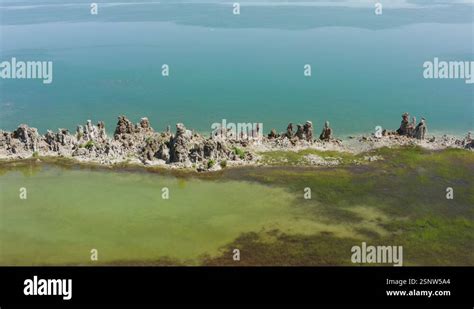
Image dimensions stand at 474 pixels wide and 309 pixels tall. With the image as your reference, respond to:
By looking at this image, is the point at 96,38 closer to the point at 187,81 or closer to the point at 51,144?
the point at 187,81

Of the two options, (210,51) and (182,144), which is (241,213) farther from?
(210,51)

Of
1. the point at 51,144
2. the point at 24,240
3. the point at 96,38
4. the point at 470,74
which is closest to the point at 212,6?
the point at 96,38

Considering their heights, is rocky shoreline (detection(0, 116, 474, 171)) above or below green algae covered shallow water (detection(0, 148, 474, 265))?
above

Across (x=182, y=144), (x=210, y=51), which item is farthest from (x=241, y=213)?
(x=210, y=51)

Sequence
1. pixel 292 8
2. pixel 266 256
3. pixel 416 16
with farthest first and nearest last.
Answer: pixel 292 8 → pixel 416 16 → pixel 266 256
